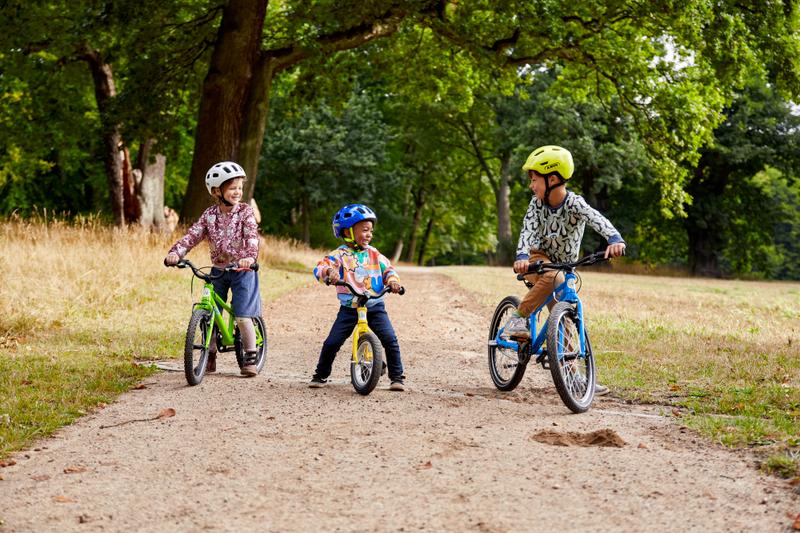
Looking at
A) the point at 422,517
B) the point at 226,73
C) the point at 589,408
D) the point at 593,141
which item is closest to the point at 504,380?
the point at 589,408

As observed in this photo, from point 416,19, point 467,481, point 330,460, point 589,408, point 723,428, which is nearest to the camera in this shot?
point 467,481

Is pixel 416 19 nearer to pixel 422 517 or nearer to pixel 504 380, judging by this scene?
pixel 504 380

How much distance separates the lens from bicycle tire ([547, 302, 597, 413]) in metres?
6.06

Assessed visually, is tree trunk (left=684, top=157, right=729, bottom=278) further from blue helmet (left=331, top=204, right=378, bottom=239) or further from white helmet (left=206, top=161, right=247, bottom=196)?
blue helmet (left=331, top=204, right=378, bottom=239)

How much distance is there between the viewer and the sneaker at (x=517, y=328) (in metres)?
6.75

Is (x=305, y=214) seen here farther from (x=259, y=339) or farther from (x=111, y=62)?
(x=259, y=339)

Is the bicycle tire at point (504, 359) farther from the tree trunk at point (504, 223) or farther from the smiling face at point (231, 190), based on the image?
the tree trunk at point (504, 223)

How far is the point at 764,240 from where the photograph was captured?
1764 inches

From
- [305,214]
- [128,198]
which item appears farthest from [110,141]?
[305,214]

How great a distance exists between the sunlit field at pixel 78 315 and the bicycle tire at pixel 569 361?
3.31 meters

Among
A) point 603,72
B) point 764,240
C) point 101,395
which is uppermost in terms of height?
point 603,72

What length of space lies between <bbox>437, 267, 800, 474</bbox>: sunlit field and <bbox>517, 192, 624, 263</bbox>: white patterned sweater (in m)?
1.33

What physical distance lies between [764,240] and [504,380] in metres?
41.7

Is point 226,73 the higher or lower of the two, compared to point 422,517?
higher
